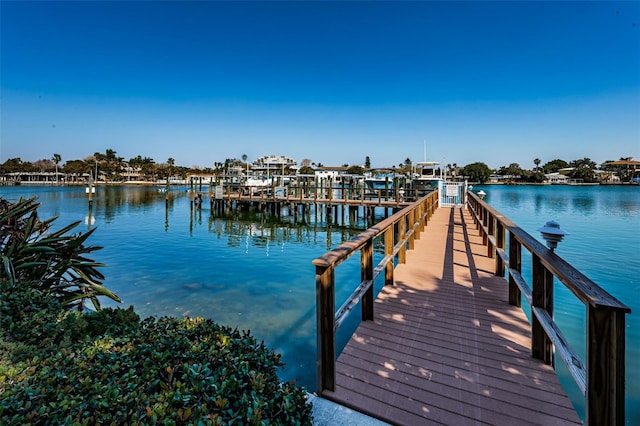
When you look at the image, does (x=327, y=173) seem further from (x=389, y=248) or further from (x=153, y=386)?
(x=153, y=386)

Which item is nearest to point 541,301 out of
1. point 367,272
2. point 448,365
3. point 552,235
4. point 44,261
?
point 552,235

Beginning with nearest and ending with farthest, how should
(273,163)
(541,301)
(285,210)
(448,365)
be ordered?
(541,301)
(448,365)
(285,210)
(273,163)

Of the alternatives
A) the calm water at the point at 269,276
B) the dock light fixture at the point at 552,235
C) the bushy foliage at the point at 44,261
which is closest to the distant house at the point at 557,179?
the calm water at the point at 269,276

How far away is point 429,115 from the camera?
34281 mm

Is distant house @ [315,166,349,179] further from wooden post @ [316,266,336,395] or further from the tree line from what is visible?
wooden post @ [316,266,336,395]

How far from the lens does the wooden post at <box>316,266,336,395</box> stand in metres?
2.36

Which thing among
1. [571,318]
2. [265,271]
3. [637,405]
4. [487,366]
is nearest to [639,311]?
[571,318]

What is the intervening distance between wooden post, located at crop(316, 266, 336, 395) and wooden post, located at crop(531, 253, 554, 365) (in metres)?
1.77

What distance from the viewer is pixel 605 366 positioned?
59.2 inches

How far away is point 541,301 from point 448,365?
972 millimetres

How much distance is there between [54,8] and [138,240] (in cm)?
1105

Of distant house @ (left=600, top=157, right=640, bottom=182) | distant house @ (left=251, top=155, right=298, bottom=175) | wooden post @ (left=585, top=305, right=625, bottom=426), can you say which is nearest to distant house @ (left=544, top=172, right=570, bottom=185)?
distant house @ (left=600, top=157, right=640, bottom=182)

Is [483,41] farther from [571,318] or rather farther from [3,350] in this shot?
[3,350]

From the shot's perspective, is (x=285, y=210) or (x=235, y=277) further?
(x=285, y=210)
